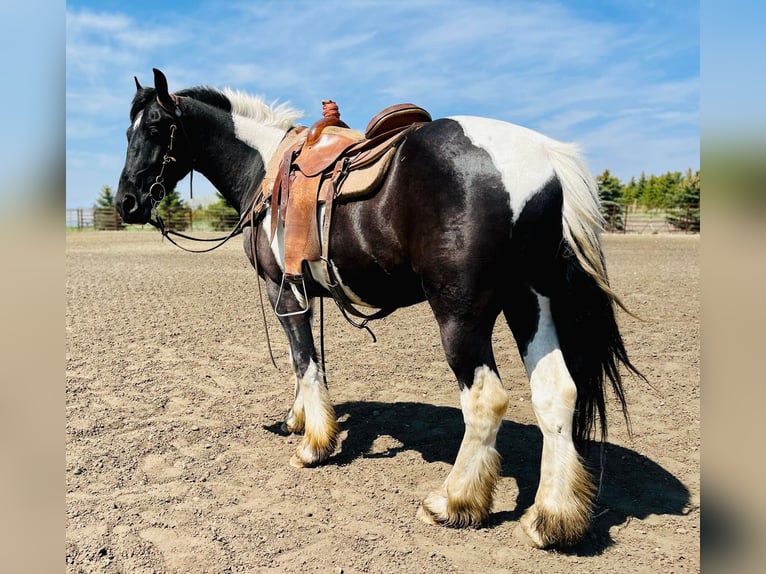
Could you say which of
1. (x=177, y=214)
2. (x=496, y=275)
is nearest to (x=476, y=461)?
(x=496, y=275)

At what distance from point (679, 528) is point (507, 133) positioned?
7.32ft

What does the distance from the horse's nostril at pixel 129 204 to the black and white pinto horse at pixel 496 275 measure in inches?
64.6

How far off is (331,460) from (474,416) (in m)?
1.38

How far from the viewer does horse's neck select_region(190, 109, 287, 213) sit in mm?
3842

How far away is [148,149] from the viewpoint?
364cm

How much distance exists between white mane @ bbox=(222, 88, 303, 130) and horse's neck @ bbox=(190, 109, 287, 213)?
0.05 metres

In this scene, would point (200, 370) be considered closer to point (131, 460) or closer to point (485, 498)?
point (131, 460)

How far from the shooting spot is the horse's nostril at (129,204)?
3.64 m

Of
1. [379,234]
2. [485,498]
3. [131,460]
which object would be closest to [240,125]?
[379,234]

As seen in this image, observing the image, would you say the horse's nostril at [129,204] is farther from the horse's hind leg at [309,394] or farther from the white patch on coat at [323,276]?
the white patch on coat at [323,276]

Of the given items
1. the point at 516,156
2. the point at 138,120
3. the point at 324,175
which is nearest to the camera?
the point at 516,156

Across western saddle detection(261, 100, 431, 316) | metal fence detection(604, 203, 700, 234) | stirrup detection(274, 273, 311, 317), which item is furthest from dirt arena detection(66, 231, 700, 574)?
metal fence detection(604, 203, 700, 234)

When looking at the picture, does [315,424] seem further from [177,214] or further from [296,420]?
[177,214]
